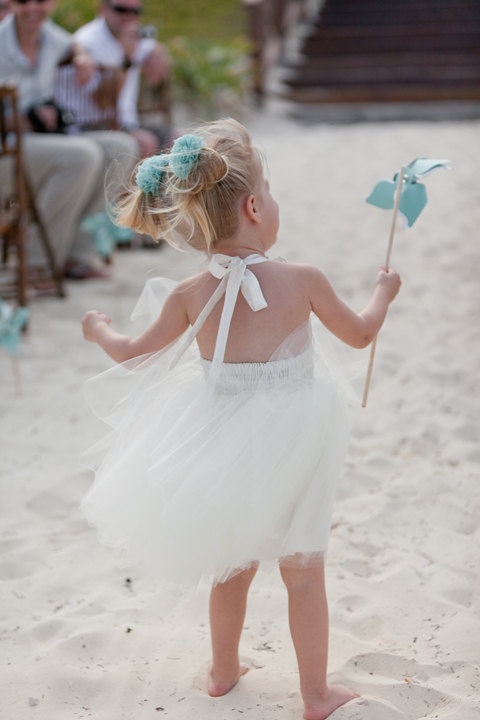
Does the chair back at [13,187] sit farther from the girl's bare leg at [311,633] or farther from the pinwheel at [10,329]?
the girl's bare leg at [311,633]

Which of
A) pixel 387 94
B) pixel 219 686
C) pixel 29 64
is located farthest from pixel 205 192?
pixel 387 94

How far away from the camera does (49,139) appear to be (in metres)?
5.44

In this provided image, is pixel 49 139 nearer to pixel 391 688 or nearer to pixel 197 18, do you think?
pixel 391 688

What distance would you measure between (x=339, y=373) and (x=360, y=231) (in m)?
4.29

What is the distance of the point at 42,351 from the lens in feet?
14.9

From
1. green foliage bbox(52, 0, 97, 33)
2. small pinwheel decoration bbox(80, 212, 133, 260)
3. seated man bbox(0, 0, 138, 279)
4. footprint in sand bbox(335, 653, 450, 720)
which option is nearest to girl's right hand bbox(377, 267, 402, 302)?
footprint in sand bbox(335, 653, 450, 720)

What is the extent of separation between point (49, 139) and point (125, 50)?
47.8 inches

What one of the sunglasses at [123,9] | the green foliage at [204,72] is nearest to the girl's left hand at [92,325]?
the sunglasses at [123,9]

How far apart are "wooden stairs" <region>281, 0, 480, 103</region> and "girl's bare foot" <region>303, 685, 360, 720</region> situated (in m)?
9.87

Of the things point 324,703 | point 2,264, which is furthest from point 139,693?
point 2,264

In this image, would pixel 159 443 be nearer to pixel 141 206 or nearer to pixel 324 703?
pixel 141 206

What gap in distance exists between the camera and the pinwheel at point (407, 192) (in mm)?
2199

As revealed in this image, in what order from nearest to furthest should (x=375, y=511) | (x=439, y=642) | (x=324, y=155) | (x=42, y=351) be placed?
1. (x=439, y=642)
2. (x=375, y=511)
3. (x=42, y=351)
4. (x=324, y=155)

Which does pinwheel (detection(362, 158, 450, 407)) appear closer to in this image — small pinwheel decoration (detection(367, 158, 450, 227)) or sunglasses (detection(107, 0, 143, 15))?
small pinwheel decoration (detection(367, 158, 450, 227))
